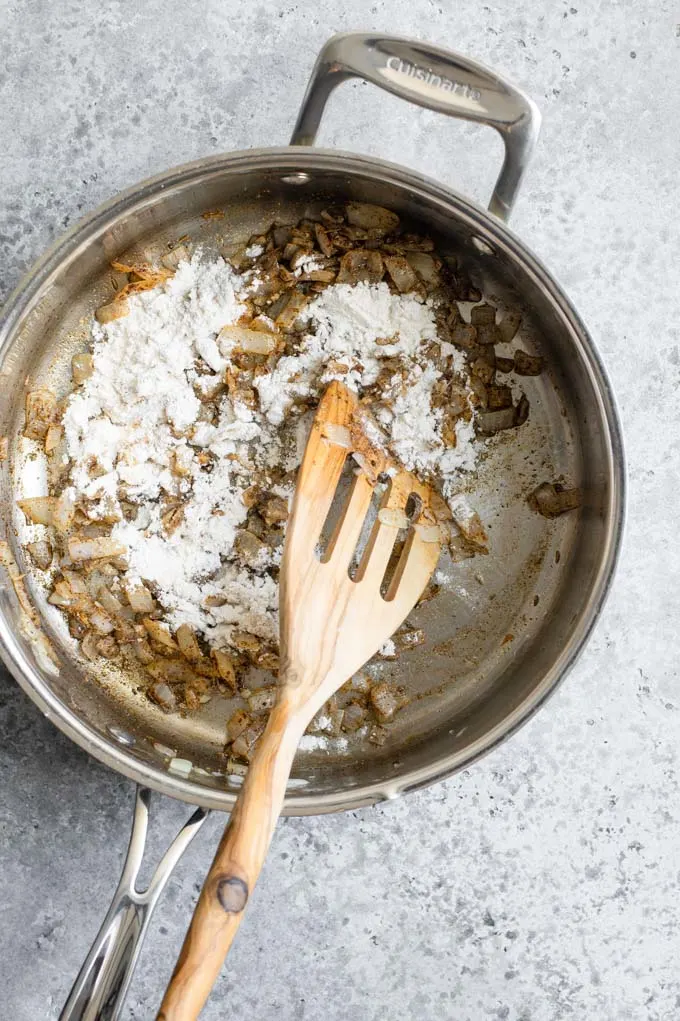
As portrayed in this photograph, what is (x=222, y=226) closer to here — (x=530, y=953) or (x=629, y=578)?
(x=629, y=578)

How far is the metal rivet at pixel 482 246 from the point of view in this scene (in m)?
0.99

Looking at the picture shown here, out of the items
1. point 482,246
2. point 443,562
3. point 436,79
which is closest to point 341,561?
point 443,562

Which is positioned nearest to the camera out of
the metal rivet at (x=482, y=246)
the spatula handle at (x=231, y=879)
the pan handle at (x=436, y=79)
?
the spatula handle at (x=231, y=879)

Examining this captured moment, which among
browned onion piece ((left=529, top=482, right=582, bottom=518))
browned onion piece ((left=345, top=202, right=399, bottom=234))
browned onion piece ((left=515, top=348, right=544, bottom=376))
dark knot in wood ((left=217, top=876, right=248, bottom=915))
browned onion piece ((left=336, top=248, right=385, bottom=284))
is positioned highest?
browned onion piece ((left=345, top=202, right=399, bottom=234))

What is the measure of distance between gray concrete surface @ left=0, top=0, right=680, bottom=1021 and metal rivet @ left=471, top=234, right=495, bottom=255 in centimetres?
A: 9

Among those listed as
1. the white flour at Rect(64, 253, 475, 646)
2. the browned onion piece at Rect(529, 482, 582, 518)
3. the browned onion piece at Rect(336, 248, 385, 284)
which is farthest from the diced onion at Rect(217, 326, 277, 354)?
the browned onion piece at Rect(529, 482, 582, 518)

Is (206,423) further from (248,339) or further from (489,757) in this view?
(489,757)

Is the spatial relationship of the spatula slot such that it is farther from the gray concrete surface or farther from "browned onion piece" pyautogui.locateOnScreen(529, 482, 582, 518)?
the gray concrete surface

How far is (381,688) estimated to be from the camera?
1.09m

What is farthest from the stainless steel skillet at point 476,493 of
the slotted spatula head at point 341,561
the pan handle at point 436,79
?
the slotted spatula head at point 341,561

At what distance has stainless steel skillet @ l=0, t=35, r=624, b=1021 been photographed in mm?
896

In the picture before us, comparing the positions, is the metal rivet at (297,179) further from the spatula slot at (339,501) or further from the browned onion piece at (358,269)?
the spatula slot at (339,501)

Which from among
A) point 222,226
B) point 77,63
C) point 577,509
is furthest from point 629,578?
point 77,63

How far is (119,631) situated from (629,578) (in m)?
0.66
